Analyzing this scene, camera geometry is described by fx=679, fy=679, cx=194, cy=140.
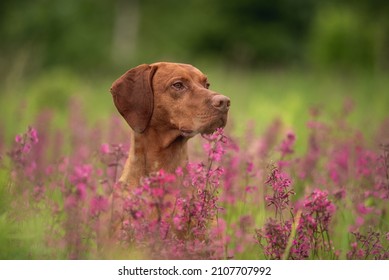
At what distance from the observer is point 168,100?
4344 millimetres

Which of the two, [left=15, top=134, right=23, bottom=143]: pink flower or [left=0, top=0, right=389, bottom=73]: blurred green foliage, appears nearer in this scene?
[left=15, top=134, right=23, bottom=143]: pink flower

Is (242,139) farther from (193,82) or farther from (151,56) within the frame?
(151,56)

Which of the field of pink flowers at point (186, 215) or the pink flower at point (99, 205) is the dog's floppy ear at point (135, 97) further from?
the pink flower at point (99, 205)

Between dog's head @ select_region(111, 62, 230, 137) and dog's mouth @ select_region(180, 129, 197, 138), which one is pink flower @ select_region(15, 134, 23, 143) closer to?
dog's head @ select_region(111, 62, 230, 137)

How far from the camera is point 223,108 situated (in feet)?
13.5

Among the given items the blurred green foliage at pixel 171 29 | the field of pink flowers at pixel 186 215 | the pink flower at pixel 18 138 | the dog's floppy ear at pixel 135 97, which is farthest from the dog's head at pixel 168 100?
the blurred green foliage at pixel 171 29

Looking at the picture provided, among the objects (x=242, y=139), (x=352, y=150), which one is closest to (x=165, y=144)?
(x=242, y=139)

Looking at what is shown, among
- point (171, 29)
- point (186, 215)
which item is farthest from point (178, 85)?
point (171, 29)

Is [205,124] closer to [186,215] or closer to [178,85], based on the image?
[178,85]

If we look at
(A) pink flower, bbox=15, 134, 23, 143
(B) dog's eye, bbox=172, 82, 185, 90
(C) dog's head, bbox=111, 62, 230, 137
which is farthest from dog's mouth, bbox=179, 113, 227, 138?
(A) pink flower, bbox=15, 134, 23, 143

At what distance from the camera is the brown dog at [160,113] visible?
4.22 meters

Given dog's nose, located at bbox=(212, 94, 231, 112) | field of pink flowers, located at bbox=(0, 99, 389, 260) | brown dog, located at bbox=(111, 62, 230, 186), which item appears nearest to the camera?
field of pink flowers, located at bbox=(0, 99, 389, 260)

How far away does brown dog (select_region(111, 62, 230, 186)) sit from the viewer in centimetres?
422
